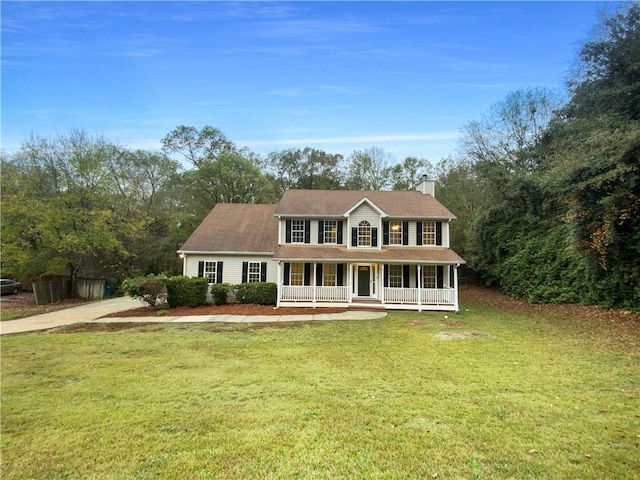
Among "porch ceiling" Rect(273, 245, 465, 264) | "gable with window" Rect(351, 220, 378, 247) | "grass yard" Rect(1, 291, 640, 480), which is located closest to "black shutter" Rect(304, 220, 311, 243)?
"porch ceiling" Rect(273, 245, 465, 264)

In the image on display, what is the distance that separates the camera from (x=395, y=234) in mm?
18141

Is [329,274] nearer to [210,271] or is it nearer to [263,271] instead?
[263,271]

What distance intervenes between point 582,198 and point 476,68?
7.65m

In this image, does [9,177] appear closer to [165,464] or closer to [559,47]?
[165,464]

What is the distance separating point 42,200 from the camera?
19.8 meters

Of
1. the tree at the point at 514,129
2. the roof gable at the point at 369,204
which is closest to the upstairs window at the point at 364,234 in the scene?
the roof gable at the point at 369,204

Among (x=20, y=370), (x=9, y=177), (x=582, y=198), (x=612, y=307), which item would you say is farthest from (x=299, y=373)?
(x=9, y=177)

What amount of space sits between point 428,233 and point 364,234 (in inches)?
140

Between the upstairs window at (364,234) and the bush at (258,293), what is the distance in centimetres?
510

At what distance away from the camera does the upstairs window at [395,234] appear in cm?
1808

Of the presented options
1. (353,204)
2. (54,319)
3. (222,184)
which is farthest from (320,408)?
(222,184)

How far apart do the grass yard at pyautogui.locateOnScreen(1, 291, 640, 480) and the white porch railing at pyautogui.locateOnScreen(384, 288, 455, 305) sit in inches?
254

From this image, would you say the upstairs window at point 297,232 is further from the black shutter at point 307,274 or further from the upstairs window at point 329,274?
the upstairs window at point 329,274

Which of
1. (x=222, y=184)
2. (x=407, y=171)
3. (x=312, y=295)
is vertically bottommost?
(x=312, y=295)
